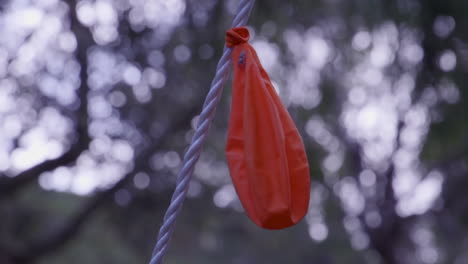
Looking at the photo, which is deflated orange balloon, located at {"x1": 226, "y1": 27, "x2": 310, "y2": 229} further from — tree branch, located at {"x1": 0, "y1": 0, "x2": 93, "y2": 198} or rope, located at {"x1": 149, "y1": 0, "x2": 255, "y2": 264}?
tree branch, located at {"x1": 0, "y1": 0, "x2": 93, "y2": 198}

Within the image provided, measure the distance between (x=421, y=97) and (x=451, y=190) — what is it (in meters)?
0.83

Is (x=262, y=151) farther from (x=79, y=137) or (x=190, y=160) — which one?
(x=79, y=137)

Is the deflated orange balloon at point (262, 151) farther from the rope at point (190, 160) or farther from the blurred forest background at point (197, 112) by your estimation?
the blurred forest background at point (197, 112)

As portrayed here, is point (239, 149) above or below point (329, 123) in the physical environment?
above

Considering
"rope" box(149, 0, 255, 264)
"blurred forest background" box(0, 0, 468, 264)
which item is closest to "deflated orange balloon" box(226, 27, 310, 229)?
"rope" box(149, 0, 255, 264)

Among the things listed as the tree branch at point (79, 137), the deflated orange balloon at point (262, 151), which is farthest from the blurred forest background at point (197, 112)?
the deflated orange balloon at point (262, 151)

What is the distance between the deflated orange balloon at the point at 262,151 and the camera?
0.92 m

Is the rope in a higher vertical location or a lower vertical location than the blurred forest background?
higher

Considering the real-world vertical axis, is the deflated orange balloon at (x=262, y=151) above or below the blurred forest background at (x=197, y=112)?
above

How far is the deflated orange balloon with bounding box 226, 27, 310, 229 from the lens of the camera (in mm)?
917

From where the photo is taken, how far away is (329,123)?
3.78m

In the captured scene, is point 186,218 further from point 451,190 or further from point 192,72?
point 451,190

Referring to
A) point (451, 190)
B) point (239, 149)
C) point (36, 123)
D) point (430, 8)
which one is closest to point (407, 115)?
point (451, 190)

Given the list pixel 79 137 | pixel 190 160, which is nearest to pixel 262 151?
pixel 190 160
